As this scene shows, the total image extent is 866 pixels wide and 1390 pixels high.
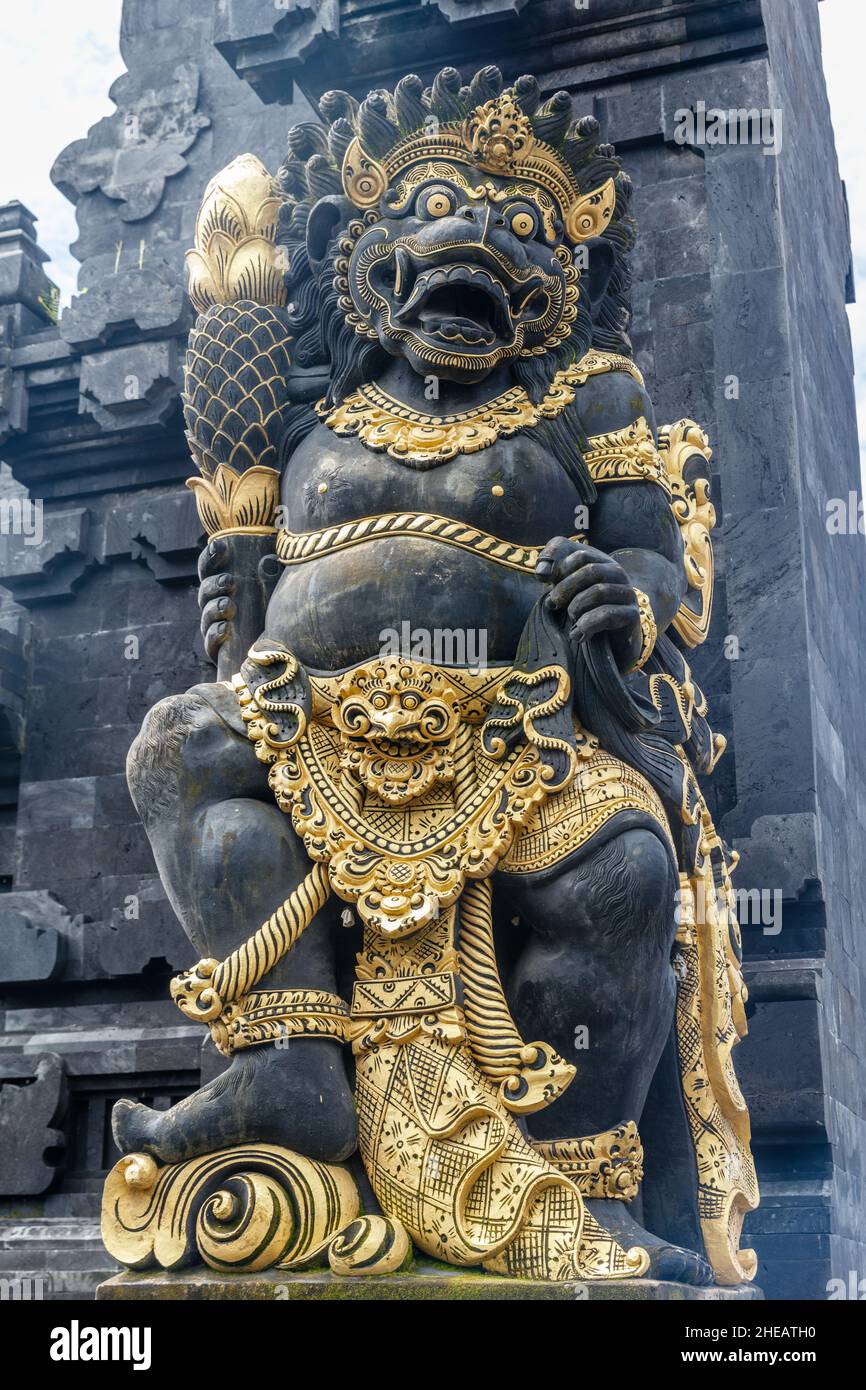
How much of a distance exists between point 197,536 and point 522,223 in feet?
13.8

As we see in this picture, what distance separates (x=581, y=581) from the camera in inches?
219

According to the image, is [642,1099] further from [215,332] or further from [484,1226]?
[215,332]

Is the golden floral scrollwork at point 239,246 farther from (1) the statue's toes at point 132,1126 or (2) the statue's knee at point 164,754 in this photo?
(1) the statue's toes at point 132,1126

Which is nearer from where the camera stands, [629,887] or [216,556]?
[629,887]

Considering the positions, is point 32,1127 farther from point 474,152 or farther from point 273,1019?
point 474,152

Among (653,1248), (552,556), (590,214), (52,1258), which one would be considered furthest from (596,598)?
(52,1258)

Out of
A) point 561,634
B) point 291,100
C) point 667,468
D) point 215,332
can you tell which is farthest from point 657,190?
point 561,634

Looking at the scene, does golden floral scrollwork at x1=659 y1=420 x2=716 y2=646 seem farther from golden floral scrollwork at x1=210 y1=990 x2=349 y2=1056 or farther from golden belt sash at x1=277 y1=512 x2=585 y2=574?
golden floral scrollwork at x1=210 y1=990 x2=349 y2=1056

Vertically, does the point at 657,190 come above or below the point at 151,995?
above

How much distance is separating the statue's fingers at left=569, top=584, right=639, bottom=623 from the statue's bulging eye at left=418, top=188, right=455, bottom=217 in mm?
1548

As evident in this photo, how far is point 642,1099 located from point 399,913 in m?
1.09

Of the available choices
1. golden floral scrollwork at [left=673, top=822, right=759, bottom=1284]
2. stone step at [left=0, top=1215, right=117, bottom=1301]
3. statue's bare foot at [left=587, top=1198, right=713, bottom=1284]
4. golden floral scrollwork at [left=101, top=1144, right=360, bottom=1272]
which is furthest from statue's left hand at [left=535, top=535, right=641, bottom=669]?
stone step at [left=0, top=1215, right=117, bottom=1301]

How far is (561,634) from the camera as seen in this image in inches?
222
